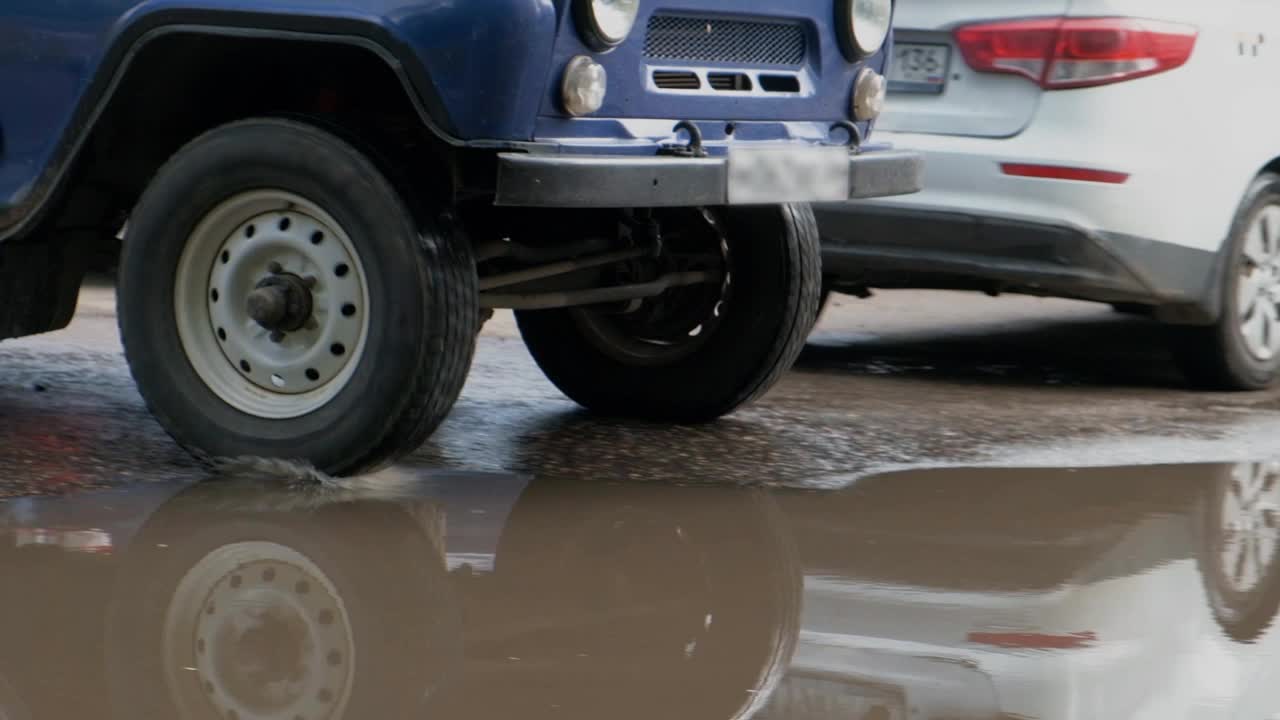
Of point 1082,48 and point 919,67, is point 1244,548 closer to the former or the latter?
point 1082,48

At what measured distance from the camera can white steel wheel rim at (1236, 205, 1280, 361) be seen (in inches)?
287

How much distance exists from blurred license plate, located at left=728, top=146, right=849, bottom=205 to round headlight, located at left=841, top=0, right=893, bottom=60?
0.36 m

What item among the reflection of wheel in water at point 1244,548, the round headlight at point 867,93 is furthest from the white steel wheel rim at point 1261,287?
the round headlight at point 867,93

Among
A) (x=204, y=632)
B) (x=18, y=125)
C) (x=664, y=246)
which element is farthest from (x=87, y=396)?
(x=204, y=632)

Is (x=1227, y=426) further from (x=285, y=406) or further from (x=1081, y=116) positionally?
(x=285, y=406)

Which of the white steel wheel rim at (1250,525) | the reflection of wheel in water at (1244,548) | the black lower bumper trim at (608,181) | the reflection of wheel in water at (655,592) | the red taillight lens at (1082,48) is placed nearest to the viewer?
the reflection of wheel in water at (655,592)

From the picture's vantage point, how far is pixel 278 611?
4.07 meters

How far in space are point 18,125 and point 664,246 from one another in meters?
1.77

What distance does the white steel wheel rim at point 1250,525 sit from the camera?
4660mm

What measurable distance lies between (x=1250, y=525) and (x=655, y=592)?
1653 millimetres

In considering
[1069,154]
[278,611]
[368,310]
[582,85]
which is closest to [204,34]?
[368,310]

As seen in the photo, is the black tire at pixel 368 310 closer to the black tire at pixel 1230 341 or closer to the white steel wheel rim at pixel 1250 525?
the white steel wheel rim at pixel 1250 525

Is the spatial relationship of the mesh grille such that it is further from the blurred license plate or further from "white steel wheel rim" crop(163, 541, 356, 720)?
"white steel wheel rim" crop(163, 541, 356, 720)

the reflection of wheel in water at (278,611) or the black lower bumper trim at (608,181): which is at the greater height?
the black lower bumper trim at (608,181)
